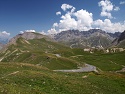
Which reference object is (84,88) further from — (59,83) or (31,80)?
(31,80)

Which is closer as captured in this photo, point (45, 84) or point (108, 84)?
point (45, 84)

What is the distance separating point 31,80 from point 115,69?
12278 cm

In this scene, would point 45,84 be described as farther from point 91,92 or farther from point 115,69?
point 115,69

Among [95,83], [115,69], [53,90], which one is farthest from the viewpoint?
[115,69]

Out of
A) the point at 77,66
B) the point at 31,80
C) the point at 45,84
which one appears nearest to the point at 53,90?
the point at 45,84

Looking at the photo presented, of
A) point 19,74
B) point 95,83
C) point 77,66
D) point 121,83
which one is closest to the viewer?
point 19,74

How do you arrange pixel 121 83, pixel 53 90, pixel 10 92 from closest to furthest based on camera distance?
pixel 10 92, pixel 53 90, pixel 121 83

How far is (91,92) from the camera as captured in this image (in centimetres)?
4072

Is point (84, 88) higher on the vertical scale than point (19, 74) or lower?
lower

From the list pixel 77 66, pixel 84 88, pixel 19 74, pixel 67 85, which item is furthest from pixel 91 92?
pixel 77 66

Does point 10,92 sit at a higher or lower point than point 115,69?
higher

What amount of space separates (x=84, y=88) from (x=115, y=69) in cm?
11896

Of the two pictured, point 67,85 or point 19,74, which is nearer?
point 67,85

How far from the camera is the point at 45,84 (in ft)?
135
